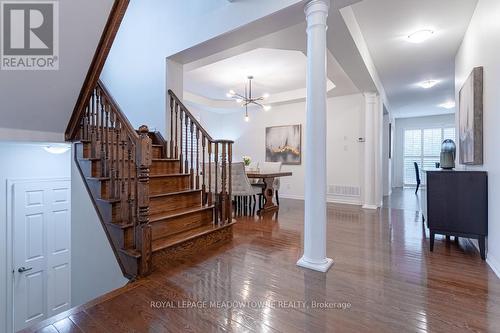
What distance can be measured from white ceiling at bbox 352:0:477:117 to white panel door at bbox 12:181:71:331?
15.6 feet

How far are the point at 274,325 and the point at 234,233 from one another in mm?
1941

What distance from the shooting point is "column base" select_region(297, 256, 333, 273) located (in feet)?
7.13

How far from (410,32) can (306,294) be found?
352cm

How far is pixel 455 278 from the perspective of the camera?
2021 millimetres

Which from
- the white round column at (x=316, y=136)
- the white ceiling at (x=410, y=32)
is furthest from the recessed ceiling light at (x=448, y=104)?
the white round column at (x=316, y=136)

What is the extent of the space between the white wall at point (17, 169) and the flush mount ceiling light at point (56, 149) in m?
0.05

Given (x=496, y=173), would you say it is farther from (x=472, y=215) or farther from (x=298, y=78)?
(x=298, y=78)

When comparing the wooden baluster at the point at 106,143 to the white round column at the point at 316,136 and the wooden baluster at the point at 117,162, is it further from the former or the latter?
the white round column at the point at 316,136

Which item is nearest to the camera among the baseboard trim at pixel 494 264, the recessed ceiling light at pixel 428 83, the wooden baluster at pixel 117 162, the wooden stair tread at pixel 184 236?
the baseboard trim at pixel 494 264

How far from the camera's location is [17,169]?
11.4 ft

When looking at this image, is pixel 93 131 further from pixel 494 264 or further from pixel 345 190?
pixel 345 190

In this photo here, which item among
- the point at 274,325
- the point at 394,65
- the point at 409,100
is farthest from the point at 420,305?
the point at 409,100

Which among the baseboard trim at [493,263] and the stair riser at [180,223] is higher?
the stair riser at [180,223]

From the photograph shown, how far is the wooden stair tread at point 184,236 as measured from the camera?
2.36 meters
